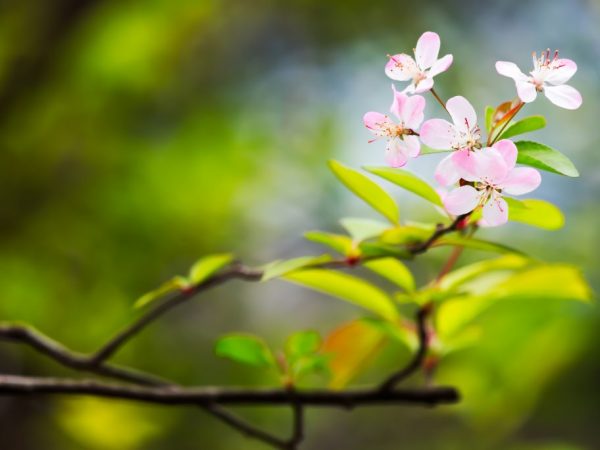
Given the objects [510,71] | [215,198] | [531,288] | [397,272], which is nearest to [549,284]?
[531,288]

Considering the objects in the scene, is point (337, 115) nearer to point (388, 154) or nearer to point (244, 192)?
point (244, 192)

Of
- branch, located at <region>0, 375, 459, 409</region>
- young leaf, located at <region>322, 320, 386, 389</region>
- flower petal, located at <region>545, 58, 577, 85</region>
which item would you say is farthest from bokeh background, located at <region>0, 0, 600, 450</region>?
flower petal, located at <region>545, 58, 577, 85</region>

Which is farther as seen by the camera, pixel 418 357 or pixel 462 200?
pixel 418 357

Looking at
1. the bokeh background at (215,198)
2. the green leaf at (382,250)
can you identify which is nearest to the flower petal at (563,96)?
the green leaf at (382,250)

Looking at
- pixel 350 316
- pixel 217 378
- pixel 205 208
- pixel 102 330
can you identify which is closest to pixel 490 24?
pixel 350 316

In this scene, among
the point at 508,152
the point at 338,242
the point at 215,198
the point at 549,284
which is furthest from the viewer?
the point at 215,198

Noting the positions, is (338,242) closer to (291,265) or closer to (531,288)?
(291,265)
